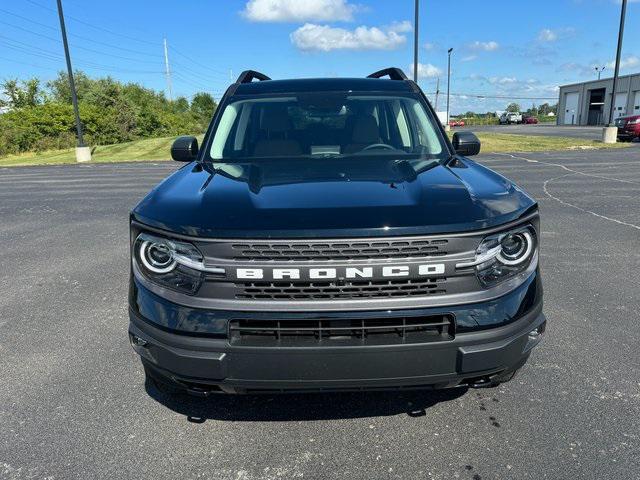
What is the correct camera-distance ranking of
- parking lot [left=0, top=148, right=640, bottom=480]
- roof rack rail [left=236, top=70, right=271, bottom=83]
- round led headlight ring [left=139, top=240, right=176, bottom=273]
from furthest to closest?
1. roof rack rail [left=236, top=70, right=271, bottom=83]
2. parking lot [left=0, top=148, right=640, bottom=480]
3. round led headlight ring [left=139, top=240, right=176, bottom=273]

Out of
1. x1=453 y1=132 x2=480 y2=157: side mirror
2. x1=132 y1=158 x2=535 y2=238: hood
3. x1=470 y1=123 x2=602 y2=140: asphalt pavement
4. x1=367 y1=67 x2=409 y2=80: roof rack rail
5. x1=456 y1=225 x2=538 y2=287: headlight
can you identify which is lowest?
x1=470 y1=123 x2=602 y2=140: asphalt pavement

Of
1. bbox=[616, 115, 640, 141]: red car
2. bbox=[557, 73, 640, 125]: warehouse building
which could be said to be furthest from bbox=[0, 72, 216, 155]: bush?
bbox=[557, 73, 640, 125]: warehouse building

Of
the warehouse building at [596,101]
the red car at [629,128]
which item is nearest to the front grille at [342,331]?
the red car at [629,128]

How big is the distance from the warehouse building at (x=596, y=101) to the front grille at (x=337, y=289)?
54.9 metres

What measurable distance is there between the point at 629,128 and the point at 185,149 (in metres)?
28.3

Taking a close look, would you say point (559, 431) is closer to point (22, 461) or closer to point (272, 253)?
point (272, 253)

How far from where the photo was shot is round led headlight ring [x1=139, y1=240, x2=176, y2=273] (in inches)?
90.0

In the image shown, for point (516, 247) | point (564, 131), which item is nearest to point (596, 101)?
point (564, 131)

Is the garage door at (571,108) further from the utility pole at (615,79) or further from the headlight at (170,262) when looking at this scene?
the headlight at (170,262)

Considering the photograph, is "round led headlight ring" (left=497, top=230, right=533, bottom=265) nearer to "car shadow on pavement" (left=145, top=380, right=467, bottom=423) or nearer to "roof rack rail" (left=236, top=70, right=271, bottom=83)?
"car shadow on pavement" (left=145, top=380, right=467, bottom=423)

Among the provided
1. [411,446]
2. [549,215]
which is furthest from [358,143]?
[549,215]

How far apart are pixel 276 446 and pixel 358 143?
2.06m

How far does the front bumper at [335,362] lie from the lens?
2154 millimetres

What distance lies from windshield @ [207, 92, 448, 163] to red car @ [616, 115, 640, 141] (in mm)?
26810
